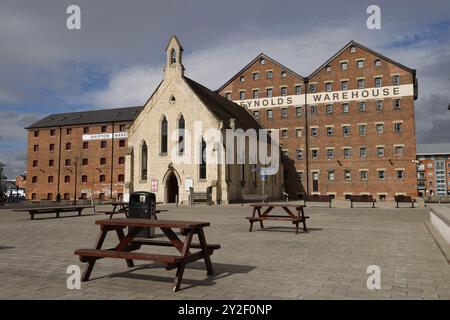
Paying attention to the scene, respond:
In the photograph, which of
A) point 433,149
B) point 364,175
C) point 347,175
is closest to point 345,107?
point 347,175

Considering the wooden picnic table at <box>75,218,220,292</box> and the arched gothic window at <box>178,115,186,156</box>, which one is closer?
the wooden picnic table at <box>75,218,220,292</box>

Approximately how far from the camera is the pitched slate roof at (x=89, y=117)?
57.7 metres

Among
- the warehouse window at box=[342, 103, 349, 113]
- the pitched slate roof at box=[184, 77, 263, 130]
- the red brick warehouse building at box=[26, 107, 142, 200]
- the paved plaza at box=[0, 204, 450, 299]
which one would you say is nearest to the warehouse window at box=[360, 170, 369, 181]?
the warehouse window at box=[342, 103, 349, 113]

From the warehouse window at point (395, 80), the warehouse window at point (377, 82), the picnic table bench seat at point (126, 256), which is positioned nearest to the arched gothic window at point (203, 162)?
the warehouse window at point (377, 82)

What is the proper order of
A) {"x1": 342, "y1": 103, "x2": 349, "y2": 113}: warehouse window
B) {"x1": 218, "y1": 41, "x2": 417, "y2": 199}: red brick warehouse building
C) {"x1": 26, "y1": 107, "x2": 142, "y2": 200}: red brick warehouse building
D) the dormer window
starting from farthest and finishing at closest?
1. {"x1": 26, "y1": 107, "x2": 142, "y2": 200}: red brick warehouse building
2. {"x1": 342, "y1": 103, "x2": 349, "y2": 113}: warehouse window
3. {"x1": 218, "y1": 41, "x2": 417, "y2": 199}: red brick warehouse building
4. the dormer window

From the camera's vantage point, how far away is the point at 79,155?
5809cm

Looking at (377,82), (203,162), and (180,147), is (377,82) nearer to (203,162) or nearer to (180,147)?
(203,162)

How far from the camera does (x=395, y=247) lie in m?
9.79

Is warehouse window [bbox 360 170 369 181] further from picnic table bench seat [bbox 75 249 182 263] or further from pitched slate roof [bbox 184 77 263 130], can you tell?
picnic table bench seat [bbox 75 249 182 263]

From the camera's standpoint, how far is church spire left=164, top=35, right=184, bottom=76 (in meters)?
39.0

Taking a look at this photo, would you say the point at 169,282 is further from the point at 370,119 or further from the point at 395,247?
the point at 370,119

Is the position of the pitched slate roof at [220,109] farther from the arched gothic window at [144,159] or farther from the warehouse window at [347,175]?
the warehouse window at [347,175]

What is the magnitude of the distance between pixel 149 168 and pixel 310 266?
109ft

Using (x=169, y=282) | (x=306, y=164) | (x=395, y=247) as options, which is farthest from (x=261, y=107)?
(x=169, y=282)
